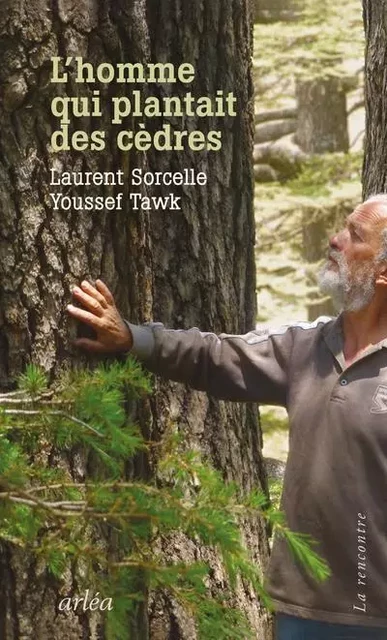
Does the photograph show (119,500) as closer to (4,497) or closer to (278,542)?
(4,497)

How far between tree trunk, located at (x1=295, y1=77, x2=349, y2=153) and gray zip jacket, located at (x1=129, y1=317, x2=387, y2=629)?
12.2 m

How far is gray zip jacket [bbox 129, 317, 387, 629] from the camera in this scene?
3695mm

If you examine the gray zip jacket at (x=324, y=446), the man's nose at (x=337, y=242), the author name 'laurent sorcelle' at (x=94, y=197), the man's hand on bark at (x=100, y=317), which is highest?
the author name 'laurent sorcelle' at (x=94, y=197)

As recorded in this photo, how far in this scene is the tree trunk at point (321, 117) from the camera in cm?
1603

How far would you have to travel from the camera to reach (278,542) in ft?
12.7

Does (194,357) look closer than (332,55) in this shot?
Yes

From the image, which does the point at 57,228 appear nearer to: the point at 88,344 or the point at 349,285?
the point at 88,344

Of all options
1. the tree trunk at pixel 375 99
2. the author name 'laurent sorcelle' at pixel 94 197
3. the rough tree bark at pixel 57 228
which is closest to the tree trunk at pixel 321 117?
the tree trunk at pixel 375 99

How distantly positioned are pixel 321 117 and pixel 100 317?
1277 centimetres

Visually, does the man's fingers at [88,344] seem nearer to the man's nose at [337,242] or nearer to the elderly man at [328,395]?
the elderly man at [328,395]

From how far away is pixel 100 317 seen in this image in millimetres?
3590

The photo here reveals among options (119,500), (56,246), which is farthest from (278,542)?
(119,500)

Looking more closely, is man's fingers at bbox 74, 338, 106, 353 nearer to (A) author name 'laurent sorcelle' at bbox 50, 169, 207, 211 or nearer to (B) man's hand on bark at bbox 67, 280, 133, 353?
(B) man's hand on bark at bbox 67, 280, 133, 353

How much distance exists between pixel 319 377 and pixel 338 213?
1016 centimetres
